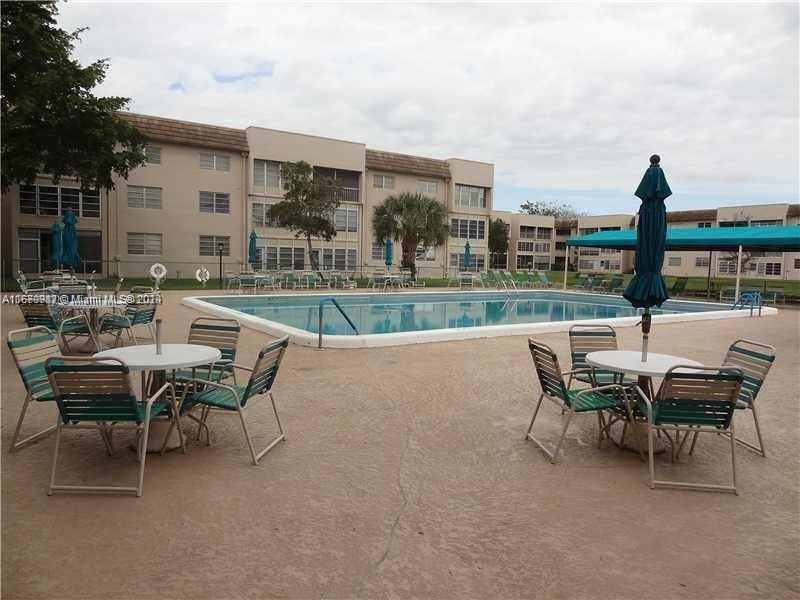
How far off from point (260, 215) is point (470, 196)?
628 inches

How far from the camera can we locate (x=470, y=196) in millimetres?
41281

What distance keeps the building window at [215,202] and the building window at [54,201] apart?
17.0 feet

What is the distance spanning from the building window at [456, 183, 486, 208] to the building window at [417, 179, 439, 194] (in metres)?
1.87

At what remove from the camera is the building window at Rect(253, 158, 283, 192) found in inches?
1278

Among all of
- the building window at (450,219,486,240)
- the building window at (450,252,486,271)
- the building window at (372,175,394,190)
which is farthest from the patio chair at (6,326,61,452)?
the building window at (450,219,486,240)

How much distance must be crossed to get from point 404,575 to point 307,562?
0.49 meters

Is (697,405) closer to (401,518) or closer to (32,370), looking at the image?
(401,518)

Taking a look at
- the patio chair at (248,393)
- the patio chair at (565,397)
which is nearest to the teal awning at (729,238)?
the patio chair at (565,397)

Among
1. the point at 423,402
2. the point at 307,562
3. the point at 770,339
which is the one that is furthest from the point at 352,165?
the point at 307,562

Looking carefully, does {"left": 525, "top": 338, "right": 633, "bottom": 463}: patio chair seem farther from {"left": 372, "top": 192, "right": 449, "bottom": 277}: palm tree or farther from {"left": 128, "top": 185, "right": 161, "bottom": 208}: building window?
{"left": 128, "top": 185, "right": 161, "bottom": 208}: building window

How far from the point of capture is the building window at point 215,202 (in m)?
31.3

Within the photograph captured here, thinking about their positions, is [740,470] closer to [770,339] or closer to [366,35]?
[366,35]

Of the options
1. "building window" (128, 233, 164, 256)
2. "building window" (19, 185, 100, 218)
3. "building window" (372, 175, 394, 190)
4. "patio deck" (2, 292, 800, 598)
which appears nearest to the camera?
"patio deck" (2, 292, 800, 598)

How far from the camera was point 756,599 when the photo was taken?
265 centimetres
